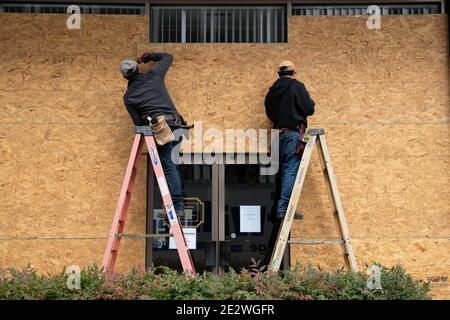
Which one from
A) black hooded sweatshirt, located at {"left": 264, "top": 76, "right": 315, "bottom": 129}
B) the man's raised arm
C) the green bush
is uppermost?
the man's raised arm

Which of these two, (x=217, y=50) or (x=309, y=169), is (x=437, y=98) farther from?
(x=217, y=50)

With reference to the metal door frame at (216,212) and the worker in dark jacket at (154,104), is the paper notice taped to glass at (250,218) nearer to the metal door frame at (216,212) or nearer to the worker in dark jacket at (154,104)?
the metal door frame at (216,212)

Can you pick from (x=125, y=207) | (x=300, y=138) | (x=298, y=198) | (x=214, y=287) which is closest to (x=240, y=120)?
(x=300, y=138)

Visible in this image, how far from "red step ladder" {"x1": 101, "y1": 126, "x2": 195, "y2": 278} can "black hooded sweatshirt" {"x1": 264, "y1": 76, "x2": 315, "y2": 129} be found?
4.21 feet

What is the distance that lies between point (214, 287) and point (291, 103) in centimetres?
209

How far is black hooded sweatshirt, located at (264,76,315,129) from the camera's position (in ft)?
20.2

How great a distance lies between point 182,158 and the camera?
21.6ft

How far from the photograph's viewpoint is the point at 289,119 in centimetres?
619

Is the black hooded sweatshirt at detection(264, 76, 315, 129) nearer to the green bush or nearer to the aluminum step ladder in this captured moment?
the aluminum step ladder

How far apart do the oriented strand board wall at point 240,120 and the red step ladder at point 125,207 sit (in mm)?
588

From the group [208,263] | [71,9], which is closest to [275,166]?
[208,263]
